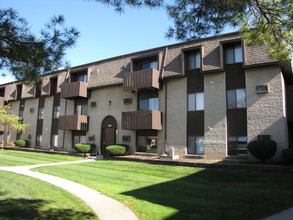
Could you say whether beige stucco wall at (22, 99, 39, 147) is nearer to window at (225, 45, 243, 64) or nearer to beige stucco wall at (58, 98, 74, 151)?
beige stucco wall at (58, 98, 74, 151)

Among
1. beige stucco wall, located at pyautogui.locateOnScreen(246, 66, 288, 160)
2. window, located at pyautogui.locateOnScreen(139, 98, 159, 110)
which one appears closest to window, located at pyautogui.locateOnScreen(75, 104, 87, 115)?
window, located at pyautogui.locateOnScreen(139, 98, 159, 110)

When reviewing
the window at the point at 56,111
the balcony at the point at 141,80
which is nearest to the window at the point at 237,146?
the balcony at the point at 141,80

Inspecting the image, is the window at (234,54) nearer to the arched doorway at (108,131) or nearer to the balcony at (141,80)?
the balcony at (141,80)

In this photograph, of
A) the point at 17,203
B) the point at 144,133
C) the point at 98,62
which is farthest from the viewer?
the point at 98,62

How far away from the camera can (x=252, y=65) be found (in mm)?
16094

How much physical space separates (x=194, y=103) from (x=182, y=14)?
39.1ft

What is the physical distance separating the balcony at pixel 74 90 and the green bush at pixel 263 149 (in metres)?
16.1

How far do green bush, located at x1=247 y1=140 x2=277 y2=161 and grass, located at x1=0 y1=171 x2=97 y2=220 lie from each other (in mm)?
11056

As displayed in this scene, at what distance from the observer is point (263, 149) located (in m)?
14.4

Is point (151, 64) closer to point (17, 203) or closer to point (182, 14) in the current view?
point (182, 14)

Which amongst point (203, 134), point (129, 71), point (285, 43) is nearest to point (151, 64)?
point (129, 71)

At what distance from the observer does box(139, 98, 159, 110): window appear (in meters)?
20.6

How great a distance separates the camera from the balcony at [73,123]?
2384 cm

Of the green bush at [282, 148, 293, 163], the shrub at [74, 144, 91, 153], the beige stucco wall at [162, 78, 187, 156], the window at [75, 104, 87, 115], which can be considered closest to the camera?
the green bush at [282, 148, 293, 163]
